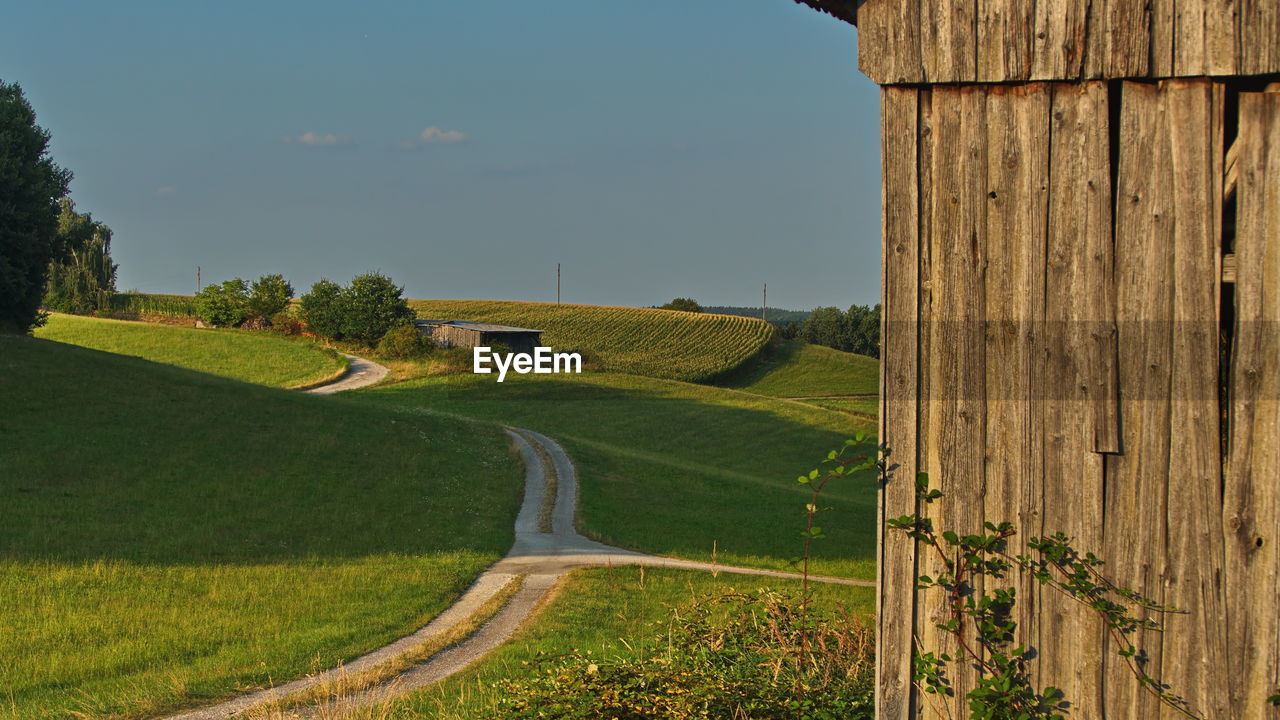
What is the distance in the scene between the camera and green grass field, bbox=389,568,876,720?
1005 centimetres

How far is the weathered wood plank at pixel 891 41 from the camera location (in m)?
6.33

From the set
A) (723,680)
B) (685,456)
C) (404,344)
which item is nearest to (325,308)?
(404,344)

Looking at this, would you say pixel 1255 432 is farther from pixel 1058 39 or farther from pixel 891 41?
pixel 891 41

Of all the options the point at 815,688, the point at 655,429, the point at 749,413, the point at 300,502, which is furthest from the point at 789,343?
the point at 815,688

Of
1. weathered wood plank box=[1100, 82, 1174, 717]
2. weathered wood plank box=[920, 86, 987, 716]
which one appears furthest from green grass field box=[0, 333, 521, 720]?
weathered wood plank box=[1100, 82, 1174, 717]

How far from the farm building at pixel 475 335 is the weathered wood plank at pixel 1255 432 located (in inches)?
2620

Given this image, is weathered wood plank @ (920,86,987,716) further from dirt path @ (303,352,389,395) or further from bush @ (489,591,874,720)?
dirt path @ (303,352,389,395)

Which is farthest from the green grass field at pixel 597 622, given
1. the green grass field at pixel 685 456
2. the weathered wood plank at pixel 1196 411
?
the weathered wood plank at pixel 1196 411

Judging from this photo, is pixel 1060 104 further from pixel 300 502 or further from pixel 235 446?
pixel 235 446

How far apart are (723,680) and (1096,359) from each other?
144 inches

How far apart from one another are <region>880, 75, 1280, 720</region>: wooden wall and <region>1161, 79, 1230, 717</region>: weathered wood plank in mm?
12

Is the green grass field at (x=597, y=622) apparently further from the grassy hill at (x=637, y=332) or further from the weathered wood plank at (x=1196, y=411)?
Result: the grassy hill at (x=637, y=332)

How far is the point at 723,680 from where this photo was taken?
7.77 metres

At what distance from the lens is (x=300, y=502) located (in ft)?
79.7
